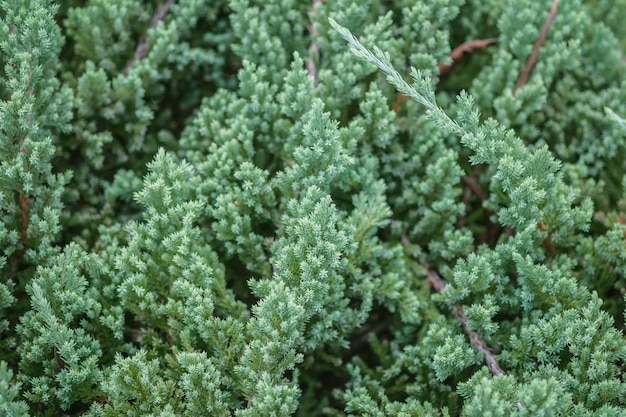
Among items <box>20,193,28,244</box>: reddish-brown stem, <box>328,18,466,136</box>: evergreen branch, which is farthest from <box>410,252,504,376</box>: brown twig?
<box>20,193,28,244</box>: reddish-brown stem

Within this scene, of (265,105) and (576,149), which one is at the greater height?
(576,149)

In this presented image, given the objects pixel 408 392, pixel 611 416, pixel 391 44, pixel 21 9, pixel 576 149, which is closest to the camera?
pixel 611 416

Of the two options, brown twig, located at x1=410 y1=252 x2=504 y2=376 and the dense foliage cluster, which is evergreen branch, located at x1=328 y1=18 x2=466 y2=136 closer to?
the dense foliage cluster

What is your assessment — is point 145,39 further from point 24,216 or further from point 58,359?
point 58,359

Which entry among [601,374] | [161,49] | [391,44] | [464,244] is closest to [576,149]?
Answer: [464,244]

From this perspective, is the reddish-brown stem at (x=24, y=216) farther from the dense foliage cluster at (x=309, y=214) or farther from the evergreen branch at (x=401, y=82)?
the evergreen branch at (x=401, y=82)

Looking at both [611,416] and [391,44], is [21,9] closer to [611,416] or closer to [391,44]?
[391,44]
